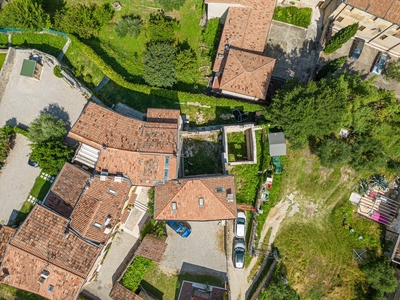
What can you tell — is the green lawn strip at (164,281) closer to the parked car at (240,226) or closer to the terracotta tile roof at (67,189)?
the parked car at (240,226)

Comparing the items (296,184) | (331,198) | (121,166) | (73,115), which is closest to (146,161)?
(121,166)

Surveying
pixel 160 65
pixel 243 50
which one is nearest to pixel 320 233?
pixel 243 50

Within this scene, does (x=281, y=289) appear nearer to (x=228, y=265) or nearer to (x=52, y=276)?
(x=228, y=265)

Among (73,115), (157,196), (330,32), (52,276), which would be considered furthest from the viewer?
(330,32)

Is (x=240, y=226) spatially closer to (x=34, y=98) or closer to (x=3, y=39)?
(x=34, y=98)

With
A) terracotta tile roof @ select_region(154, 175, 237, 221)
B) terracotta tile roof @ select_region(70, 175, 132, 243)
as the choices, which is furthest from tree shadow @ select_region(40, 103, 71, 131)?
terracotta tile roof @ select_region(154, 175, 237, 221)

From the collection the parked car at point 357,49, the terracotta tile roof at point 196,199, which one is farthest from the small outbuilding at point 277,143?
the parked car at point 357,49

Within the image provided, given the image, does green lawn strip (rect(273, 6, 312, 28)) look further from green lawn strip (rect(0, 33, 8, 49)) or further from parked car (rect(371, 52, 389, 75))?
green lawn strip (rect(0, 33, 8, 49))
